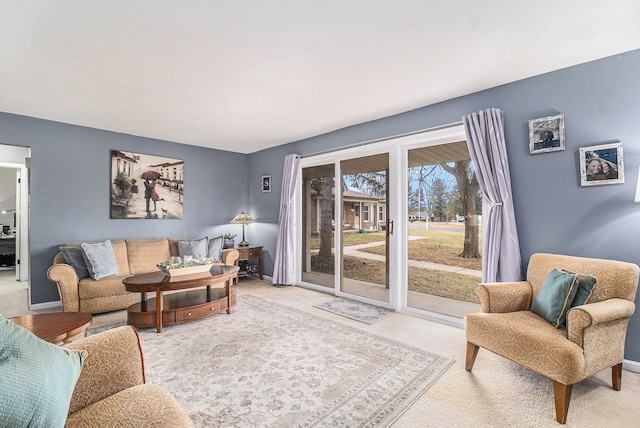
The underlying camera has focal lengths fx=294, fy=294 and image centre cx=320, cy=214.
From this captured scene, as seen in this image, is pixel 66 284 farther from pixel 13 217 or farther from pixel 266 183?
pixel 13 217

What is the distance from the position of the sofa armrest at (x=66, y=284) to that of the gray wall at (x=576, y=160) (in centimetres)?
479

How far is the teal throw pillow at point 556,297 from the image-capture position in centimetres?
206

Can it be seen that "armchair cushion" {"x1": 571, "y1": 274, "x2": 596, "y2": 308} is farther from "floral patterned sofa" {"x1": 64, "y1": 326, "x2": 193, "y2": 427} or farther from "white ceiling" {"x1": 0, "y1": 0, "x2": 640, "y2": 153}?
"floral patterned sofa" {"x1": 64, "y1": 326, "x2": 193, "y2": 427}

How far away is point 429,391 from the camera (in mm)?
2057

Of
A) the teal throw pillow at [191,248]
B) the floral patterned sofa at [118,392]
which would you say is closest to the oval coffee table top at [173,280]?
the teal throw pillow at [191,248]

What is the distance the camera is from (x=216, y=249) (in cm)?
494

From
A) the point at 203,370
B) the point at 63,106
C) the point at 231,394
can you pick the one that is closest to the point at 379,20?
the point at 231,394

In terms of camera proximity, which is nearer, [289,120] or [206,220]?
[289,120]

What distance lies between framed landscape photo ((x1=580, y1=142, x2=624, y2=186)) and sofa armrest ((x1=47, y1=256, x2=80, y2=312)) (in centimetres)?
531

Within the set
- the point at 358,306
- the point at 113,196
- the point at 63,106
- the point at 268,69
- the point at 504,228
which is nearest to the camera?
the point at 268,69

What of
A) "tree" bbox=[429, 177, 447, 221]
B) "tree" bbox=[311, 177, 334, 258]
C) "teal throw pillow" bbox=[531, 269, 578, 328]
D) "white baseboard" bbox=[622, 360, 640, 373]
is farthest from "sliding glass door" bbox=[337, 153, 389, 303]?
"white baseboard" bbox=[622, 360, 640, 373]

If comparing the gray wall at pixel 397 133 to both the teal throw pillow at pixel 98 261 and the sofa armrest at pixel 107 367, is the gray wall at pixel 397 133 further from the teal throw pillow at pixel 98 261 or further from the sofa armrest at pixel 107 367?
the sofa armrest at pixel 107 367

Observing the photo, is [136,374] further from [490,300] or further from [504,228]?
[504,228]

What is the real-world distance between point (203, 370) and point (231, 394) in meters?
0.44
